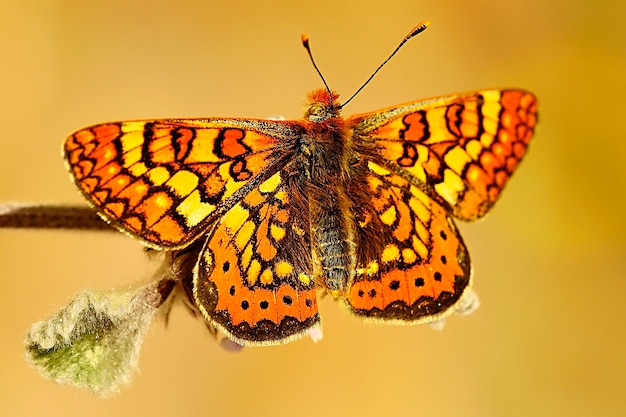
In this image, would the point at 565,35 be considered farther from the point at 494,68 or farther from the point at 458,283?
the point at 458,283

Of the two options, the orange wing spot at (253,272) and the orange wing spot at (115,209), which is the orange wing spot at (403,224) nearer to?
the orange wing spot at (253,272)

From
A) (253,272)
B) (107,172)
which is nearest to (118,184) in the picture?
(107,172)

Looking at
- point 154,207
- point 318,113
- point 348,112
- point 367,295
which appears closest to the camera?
point 154,207

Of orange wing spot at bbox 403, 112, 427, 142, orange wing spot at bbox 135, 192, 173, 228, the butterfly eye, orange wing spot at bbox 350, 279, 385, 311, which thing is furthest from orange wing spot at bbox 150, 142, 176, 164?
orange wing spot at bbox 403, 112, 427, 142

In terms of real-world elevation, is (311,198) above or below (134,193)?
below

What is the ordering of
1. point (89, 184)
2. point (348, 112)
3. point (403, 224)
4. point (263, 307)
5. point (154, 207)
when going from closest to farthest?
point (89, 184) → point (154, 207) → point (263, 307) → point (403, 224) → point (348, 112)

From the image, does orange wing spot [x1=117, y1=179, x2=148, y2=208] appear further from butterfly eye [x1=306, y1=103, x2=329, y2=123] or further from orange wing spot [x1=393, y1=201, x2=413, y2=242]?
orange wing spot [x1=393, y1=201, x2=413, y2=242]

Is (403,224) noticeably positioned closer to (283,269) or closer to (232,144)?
(283,269)
